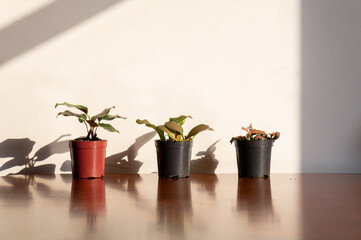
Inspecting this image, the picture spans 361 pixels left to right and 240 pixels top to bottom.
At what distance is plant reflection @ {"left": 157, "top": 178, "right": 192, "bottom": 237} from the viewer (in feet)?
3.45

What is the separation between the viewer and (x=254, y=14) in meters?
2.15

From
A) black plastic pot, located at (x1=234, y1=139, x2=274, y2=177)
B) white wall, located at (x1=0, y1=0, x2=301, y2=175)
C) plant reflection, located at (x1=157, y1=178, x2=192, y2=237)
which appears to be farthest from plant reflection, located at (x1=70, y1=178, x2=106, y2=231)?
black plastic pot, located at (x1=234, y1=139, x2=274, y2=177)

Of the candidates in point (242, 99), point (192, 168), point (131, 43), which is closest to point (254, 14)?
point (242, 99)

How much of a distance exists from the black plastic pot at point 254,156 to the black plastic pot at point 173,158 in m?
0.24

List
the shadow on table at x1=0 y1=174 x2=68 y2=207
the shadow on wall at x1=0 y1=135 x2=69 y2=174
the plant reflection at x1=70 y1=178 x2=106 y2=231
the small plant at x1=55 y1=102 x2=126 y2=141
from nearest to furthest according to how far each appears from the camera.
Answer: the plant reflection at x1=70 y1=178 x2=106 y2=231 → the shadow on table at x1=0 y1=174 x2=68 y2=207 → the small plant at x1=55 y1=102 x2=126 y2=141 → the shadow on wall at x1=0 y1=135 x2=69 y2=174

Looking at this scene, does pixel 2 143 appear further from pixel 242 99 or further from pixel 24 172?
pixel 242 99

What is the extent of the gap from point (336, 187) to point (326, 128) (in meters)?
0.55

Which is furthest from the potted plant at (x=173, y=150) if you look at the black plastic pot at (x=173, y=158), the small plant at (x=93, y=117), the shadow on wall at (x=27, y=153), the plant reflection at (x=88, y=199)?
the shadow on wall at (x=27, y=153)

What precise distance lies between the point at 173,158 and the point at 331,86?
93 centimetres

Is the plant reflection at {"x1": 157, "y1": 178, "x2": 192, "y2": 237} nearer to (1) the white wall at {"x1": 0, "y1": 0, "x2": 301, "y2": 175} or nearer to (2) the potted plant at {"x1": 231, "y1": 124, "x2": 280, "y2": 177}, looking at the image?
(2) the potted plant at {"x1": 231, "y1": 124, "x2": 280, "y2": 177}

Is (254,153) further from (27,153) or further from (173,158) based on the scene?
(27,153)

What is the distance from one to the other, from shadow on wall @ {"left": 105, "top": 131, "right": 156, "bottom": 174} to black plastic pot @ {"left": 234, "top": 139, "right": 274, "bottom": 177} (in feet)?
1.57

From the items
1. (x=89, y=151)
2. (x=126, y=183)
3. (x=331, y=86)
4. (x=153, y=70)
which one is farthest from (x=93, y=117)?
(x=331, y=86)

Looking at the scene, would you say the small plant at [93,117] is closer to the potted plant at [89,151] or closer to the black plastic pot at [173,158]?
the potted plant at [89,151]
